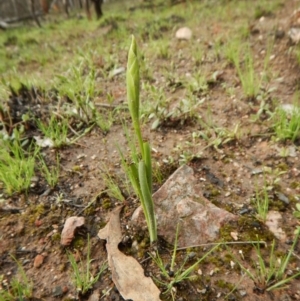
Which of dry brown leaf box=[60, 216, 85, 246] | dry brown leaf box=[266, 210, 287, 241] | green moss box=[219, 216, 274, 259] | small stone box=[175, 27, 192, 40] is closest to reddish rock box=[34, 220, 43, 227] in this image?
dry brown leaf box=[60, 216, 85, 246]

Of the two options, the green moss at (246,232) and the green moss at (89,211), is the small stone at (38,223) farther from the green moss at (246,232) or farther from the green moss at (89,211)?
the green moss at (246,232)

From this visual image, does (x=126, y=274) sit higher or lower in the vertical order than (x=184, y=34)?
lower

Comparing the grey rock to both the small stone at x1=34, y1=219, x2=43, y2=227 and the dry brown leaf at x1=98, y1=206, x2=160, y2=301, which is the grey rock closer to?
the dry brown leaf at x1=98, y1=206, x2=160, y2=301

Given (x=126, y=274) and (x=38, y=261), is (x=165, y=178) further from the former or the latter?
(x=38, y=261)

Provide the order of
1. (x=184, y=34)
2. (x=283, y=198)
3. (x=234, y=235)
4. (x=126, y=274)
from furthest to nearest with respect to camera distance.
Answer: (x=184, y=34)
(x=283, y=198)
(x=234, y=235)
(x=126, y=274)

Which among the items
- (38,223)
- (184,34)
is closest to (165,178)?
(38,223)

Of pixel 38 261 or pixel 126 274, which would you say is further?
pixel 38 261
